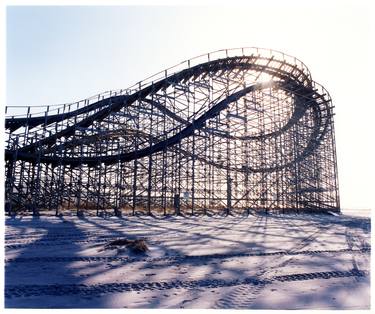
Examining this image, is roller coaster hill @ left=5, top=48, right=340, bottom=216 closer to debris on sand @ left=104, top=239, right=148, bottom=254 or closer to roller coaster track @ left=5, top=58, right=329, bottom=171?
roller coaster track @ left=5, top=58, right=329, bottom=171

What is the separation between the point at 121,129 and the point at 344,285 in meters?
12.5

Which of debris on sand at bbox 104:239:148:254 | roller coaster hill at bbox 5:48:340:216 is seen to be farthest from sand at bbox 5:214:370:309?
roller coaster hill at bbox 5:48:340:216

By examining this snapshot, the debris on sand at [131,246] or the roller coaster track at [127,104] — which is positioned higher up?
the roller coaster track at [127,104]

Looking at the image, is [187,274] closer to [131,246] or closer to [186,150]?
[131,246]

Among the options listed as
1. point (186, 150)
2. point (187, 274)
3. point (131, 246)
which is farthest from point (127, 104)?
point (187, 274)

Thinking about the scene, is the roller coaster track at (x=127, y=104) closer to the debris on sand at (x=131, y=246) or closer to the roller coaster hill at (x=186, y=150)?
the roller coaster hill at (x=186, y=150)

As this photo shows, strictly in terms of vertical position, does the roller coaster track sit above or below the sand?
above

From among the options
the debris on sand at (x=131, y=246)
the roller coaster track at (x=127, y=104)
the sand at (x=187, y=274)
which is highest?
the roller coaster track at (x=127, y=104)

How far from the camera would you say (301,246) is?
6.95m

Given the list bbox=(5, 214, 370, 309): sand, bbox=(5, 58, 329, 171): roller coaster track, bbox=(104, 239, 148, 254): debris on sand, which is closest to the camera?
bbox=(5, 214, 370, 309): sand

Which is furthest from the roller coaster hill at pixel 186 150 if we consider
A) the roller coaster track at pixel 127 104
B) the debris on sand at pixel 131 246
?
the debris on sand at pixel 131 246

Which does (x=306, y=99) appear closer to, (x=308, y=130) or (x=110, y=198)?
(x=308, y=130)

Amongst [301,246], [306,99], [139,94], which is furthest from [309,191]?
[301,246]

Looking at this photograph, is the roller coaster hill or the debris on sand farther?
the roller coaster hill
